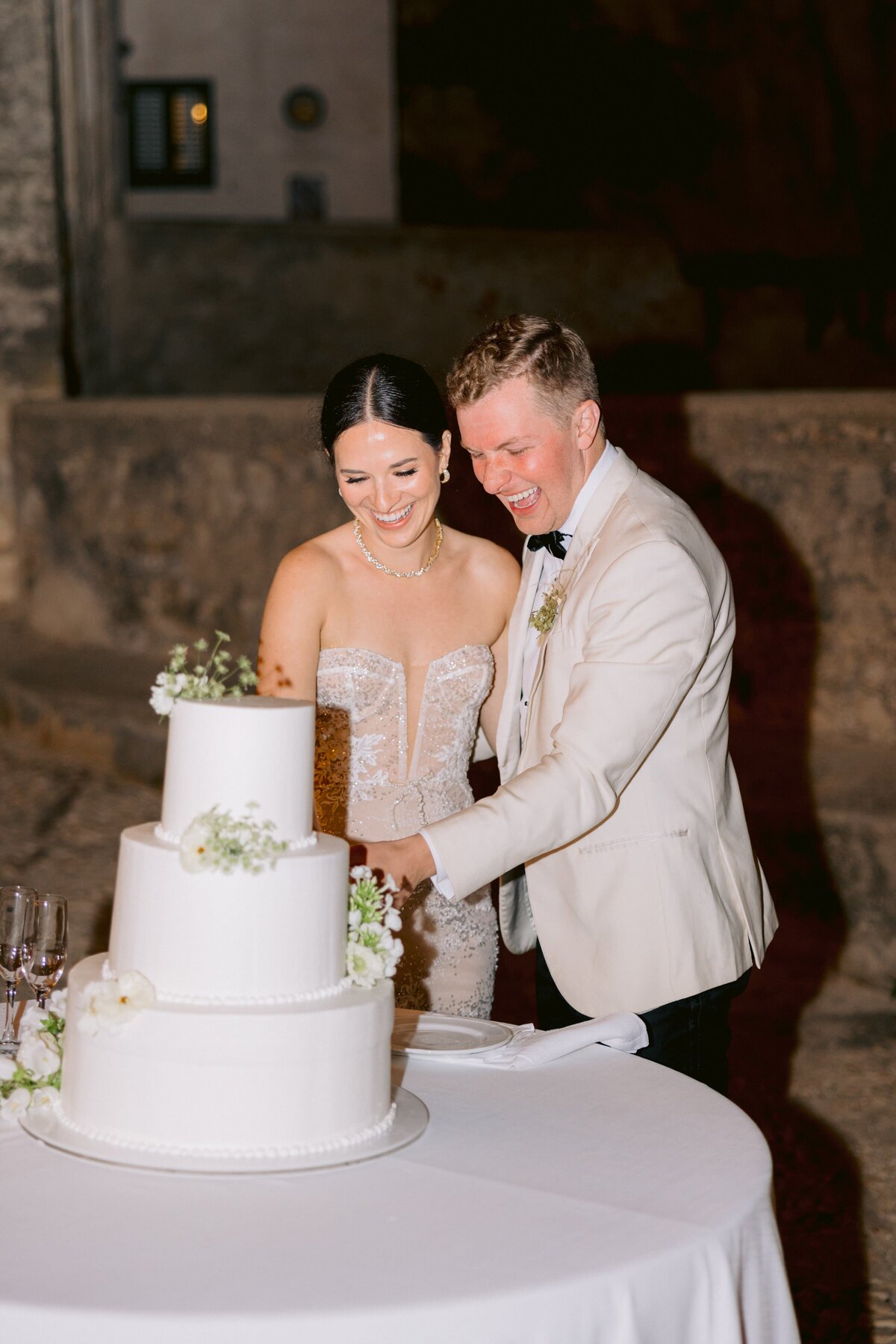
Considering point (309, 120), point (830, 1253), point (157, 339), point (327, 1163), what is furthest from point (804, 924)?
point (309, 120)

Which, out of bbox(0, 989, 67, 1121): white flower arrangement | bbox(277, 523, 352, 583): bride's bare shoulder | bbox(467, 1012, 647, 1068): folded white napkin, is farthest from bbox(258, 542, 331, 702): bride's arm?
bbox(0, 989, 67, 1121): white flower arrangement

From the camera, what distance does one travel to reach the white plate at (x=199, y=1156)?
1670mm

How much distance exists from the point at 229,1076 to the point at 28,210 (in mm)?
8713

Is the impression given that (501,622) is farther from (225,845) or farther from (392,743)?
(225,845)

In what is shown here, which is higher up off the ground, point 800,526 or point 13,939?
point 800,526

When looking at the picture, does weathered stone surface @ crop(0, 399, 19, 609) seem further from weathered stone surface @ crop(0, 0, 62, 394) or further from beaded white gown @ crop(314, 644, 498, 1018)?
beaded white gown @ crop(314, 644, 498, 1018)

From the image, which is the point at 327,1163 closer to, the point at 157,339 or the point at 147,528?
the point at 147,528

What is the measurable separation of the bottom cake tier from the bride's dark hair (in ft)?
4.05

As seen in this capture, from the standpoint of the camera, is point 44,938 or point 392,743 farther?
point 392,743

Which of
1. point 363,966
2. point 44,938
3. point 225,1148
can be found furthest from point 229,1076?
point 44,938

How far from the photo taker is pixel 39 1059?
1.86 meters

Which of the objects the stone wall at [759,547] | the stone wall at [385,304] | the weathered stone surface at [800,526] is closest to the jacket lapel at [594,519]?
the stone wall at [759,547]

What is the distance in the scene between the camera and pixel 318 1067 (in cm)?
170

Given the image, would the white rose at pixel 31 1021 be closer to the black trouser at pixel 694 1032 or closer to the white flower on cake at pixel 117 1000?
the white flower on cake at pixel 117 1000
